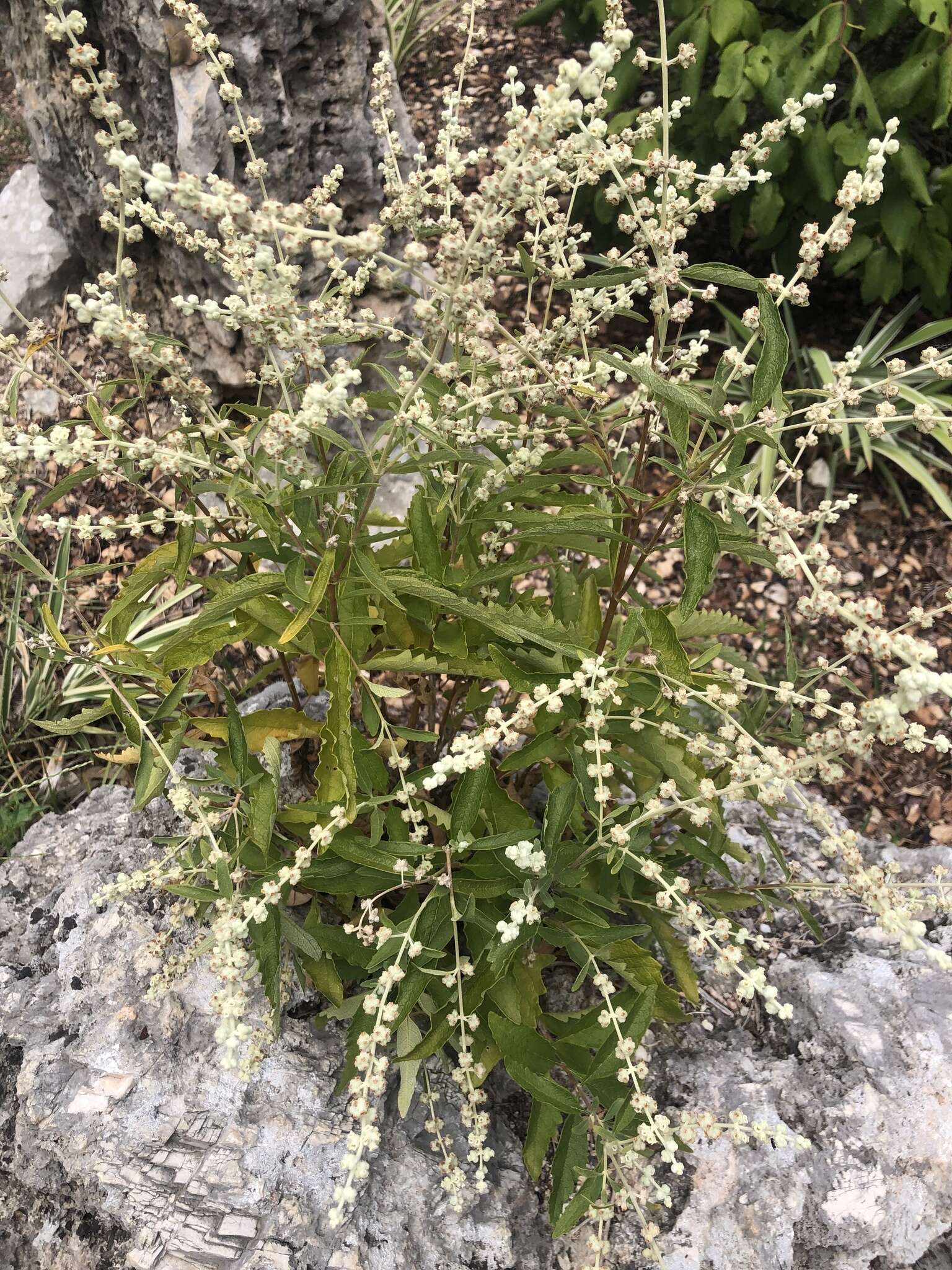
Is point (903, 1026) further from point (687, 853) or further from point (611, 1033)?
point (611, 1033)

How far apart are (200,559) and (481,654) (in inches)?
106

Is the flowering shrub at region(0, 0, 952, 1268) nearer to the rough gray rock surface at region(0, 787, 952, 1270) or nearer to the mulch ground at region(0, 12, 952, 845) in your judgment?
the rough gray rock surface at region(0, 787, 952, 1270)

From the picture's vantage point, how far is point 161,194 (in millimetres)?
1370

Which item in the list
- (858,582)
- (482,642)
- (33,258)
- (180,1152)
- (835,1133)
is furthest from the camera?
(33,258)

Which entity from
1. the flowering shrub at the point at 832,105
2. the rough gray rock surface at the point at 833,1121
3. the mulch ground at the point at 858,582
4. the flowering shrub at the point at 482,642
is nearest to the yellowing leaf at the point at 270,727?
the flowering shrub at the point at 482,642

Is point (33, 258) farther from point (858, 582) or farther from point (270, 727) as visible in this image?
point (858, 582)

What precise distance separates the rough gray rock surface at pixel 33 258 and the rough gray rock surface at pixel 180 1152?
4221mm

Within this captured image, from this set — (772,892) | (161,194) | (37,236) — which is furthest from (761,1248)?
(37,236)

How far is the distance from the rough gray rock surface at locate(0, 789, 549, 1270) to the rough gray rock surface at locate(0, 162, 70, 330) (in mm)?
4221

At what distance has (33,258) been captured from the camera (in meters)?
5.36

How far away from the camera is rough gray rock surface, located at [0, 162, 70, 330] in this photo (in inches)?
209

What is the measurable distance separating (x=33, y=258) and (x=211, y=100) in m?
2.27

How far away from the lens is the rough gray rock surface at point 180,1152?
2100mm

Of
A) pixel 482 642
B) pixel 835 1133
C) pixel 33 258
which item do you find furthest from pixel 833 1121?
pixel 33 258
